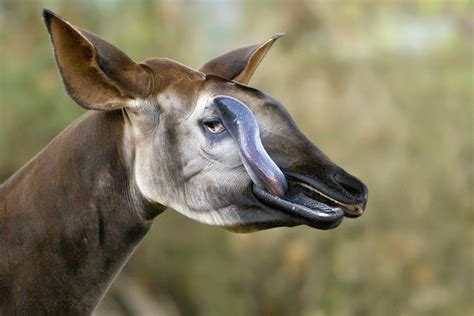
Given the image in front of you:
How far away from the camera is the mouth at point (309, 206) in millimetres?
3898

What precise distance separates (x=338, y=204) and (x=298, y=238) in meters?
13.2

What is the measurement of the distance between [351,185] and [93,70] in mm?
921

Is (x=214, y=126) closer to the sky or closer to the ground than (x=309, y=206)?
closer to the sky

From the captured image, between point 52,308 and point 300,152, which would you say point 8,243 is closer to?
point 52,308

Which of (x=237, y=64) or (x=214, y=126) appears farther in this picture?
(x=237, y=64)

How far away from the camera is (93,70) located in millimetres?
4094

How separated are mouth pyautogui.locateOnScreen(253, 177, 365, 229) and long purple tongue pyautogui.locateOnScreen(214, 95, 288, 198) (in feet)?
0.08

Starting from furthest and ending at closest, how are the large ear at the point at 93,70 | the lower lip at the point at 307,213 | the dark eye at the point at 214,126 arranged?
the dark eye at the point at 214,126, the large ear at the point at 93,70, the lower lip at the point at 307,213

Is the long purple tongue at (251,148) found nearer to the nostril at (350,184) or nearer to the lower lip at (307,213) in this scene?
the lower lip at (307,213)

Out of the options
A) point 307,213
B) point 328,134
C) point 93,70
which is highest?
point 93,70

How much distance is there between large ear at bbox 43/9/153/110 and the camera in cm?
402

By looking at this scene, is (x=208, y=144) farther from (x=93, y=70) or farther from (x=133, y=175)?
(x=93, y=70)

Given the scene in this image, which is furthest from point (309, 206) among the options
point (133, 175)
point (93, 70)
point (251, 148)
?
point (93, 70)

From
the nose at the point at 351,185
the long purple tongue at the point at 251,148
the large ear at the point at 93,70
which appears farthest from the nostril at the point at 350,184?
the large ear at the point at 93,70
